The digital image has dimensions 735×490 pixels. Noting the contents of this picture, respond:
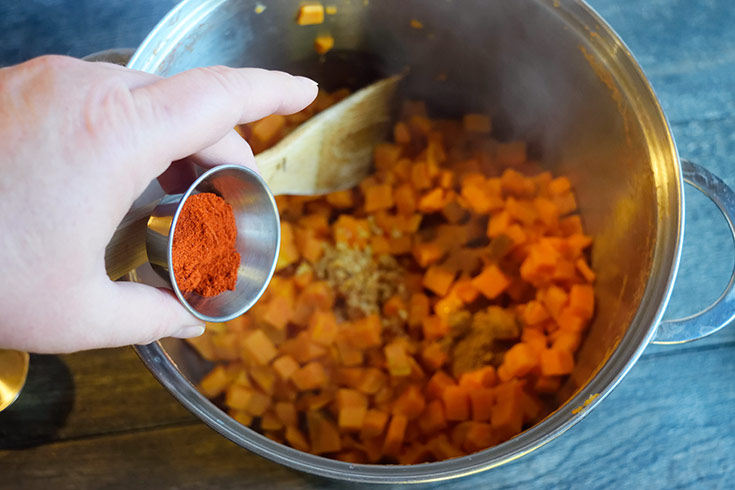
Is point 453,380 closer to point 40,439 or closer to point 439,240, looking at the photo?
point 439,240

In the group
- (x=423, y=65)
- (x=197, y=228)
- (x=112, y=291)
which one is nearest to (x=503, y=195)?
(x=423, y=65)

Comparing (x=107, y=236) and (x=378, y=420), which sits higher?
(x=107, y=236)

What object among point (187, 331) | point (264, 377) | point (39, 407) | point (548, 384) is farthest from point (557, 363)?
point (39, 407)

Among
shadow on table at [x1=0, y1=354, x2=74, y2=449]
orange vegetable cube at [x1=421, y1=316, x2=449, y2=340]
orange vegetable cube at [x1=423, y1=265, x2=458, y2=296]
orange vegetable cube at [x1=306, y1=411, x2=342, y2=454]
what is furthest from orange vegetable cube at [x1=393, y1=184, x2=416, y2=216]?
shadow on table at [x1=0, y1=354, x2=74, y2=449]

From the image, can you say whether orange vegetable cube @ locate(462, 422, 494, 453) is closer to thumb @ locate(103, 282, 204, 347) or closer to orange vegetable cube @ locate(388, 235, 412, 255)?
orange vegetable cube @ locate(388, 235, 412, 255)

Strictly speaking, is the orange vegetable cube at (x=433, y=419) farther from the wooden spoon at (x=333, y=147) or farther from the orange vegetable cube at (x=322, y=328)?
the wooden spoon at (x=333, y=147)

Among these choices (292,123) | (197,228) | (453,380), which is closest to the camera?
(197,228)
